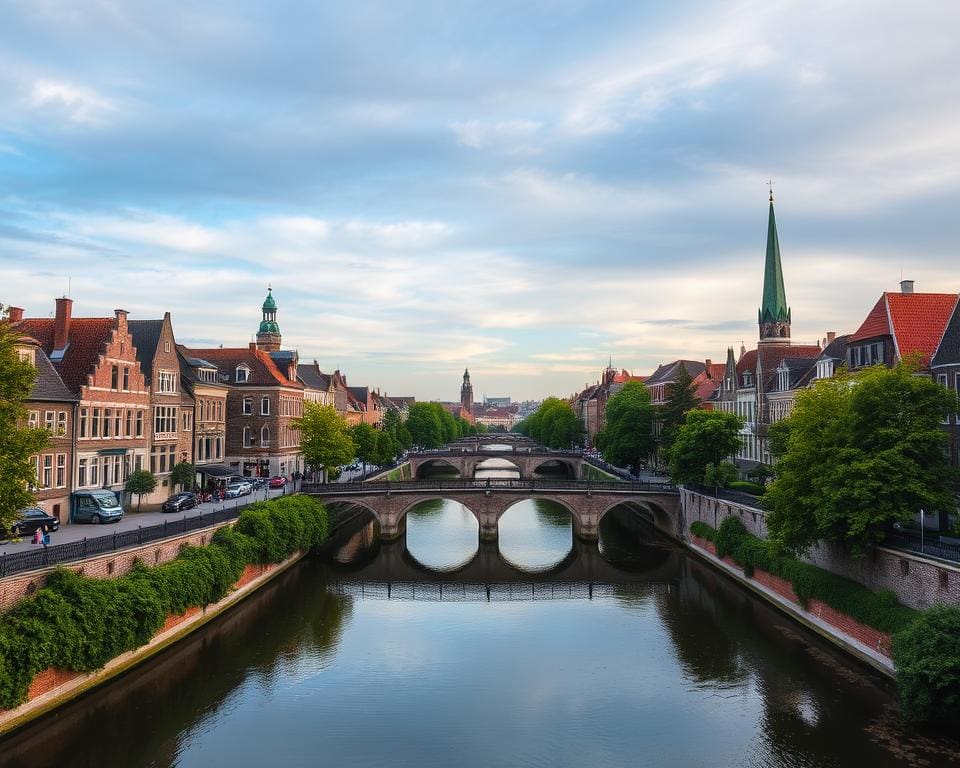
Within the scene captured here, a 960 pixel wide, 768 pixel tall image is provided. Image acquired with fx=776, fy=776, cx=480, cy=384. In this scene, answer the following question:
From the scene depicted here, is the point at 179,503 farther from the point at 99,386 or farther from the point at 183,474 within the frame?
the point at 99,386

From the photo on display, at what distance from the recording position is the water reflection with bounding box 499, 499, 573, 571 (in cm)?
6106

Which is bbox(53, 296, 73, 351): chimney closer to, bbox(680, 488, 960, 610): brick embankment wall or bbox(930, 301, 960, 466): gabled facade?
bbox(680, 488, 960, 610): brick embankment wall

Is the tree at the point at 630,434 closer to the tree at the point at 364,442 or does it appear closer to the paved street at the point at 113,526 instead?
the tree at the point at 364,442

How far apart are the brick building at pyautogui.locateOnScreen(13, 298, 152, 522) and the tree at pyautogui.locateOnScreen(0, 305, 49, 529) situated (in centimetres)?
2084

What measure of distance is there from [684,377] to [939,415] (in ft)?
173

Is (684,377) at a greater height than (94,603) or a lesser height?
greater

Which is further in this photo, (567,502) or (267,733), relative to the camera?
(567,502)

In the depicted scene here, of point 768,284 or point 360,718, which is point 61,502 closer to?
point 360,718

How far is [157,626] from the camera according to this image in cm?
3288

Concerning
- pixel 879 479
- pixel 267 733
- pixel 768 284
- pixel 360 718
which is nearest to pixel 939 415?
pixel 879 479

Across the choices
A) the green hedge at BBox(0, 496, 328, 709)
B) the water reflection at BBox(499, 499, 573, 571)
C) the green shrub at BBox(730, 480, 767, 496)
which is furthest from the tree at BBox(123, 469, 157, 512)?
the green shrub at BBox(730, 480, 767, 496)

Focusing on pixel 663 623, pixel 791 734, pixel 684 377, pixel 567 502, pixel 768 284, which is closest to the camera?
pixel 791 734

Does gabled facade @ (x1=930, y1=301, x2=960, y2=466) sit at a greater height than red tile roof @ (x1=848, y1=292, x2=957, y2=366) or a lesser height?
lesser

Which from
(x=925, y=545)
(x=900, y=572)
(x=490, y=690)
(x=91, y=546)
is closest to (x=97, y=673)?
(x=91, y=546)
